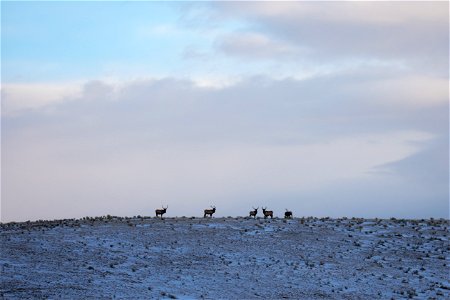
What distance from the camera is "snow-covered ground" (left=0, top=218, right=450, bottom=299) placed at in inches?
1210

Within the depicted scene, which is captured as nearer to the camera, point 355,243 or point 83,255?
point 83,255

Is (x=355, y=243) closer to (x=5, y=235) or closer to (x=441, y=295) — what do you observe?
(x=441, y=295)

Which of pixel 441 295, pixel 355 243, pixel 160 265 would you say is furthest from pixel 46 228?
pixel 441 295

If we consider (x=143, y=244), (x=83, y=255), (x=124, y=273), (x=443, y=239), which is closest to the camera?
(x=124, y=273)

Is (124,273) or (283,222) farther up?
(283,222)

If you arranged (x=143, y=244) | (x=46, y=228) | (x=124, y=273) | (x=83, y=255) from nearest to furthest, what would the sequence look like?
(x=124, y=273)
(x=83, y=255)
(x=143, y=244)
(x=46, y=228)

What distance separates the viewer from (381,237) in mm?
41531

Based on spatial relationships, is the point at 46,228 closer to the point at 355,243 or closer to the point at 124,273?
the point at 124,273

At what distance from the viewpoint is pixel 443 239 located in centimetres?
4222

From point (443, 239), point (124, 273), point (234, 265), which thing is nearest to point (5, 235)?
point (124, 273)

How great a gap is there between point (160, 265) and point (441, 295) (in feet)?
43.9

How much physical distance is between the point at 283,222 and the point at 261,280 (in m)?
10.9

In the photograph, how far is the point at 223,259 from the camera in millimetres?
35438

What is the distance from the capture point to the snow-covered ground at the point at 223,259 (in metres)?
30.7
